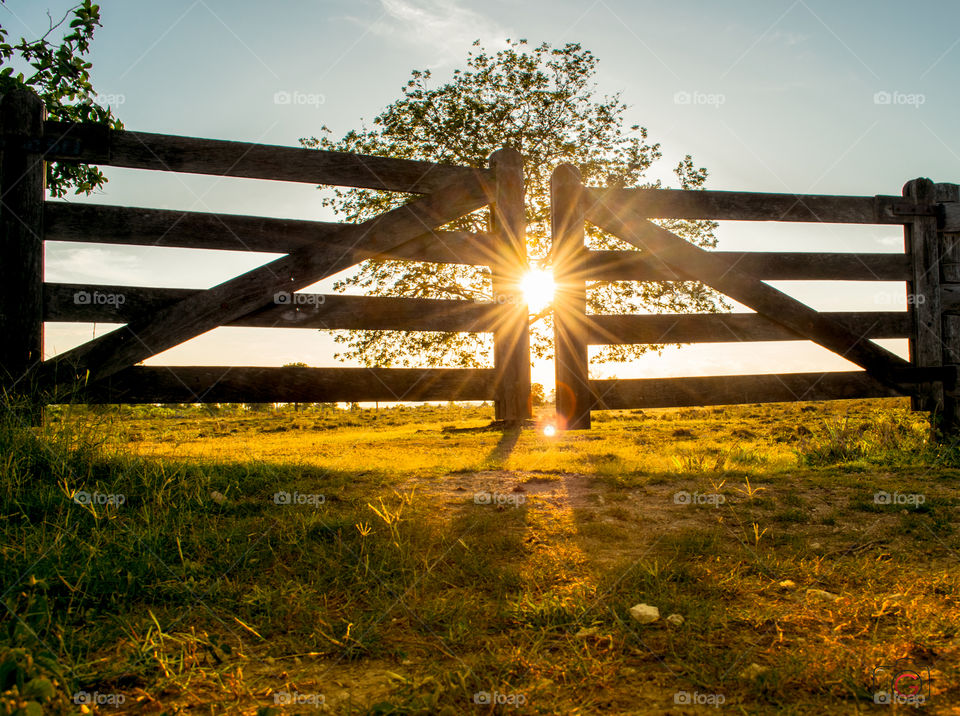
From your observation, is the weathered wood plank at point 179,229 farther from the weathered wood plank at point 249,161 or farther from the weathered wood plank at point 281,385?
the weathered wood plank at point 281,385

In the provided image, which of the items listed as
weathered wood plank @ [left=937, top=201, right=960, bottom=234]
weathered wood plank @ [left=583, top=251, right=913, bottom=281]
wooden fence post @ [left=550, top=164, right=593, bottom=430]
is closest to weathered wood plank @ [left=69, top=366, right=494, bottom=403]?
wooden fence post @ [left=550, top=164, right=593, bottom=430]

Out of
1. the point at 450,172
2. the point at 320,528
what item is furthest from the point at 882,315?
the point at 320,528

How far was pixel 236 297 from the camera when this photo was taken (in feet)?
15.4

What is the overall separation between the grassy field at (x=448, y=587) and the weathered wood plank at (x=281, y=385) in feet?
1.08

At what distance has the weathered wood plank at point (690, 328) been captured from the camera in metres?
5.39

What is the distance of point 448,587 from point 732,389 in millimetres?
4091

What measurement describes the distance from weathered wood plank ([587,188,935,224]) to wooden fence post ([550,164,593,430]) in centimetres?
27

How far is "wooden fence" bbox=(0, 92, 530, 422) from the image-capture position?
4.52 meters

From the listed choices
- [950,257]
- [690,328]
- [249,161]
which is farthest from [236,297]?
[950,257]

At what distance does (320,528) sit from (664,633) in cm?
177

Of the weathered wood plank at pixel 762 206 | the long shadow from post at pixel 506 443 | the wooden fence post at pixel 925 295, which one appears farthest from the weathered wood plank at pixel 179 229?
the wooden fence post at pixel 925 295

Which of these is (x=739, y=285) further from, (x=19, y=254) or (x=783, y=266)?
(x=19, y=254)

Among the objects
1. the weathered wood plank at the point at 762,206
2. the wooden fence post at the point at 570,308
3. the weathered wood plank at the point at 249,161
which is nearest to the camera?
the weathered wood plank at the point at 249,161

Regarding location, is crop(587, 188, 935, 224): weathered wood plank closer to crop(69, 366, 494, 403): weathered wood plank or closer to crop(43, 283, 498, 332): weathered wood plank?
crop(43, 283, 498, 332): weathered wood plank
